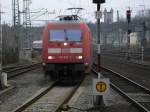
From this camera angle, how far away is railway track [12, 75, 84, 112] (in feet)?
45.1

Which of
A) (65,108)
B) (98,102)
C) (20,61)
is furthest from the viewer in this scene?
(20,61)

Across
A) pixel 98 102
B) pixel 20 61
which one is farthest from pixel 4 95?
pixel 20 61

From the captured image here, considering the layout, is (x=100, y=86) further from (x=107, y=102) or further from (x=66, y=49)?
(x=66, y=49)

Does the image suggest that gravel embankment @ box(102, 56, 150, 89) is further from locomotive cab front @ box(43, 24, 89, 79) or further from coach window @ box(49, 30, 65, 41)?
coach window @ box(49, 30, 65, 41)

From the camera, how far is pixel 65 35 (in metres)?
22.9

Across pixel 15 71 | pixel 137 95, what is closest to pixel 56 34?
pixel 137 95

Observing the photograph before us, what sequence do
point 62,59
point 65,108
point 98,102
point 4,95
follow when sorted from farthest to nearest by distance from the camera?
point 62,59 < point 4,95 < point 98,102 < point 65,108

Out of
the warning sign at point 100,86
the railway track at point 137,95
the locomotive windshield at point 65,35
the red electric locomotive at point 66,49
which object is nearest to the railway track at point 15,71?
the red electric locomotive at point 66,49

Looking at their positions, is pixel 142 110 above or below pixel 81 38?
below

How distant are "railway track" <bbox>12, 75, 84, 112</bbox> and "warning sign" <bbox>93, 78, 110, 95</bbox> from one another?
1152mm

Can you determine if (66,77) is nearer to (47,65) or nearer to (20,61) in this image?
(47,65)

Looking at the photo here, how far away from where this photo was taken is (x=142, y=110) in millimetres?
13133

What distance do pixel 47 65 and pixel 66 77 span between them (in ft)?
5.55

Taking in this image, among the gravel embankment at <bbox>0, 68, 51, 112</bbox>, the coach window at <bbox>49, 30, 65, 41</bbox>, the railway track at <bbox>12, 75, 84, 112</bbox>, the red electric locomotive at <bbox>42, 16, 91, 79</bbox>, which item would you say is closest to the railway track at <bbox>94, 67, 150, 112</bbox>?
the railway track at <bbox>12, 75, 84, 112</bbox>
